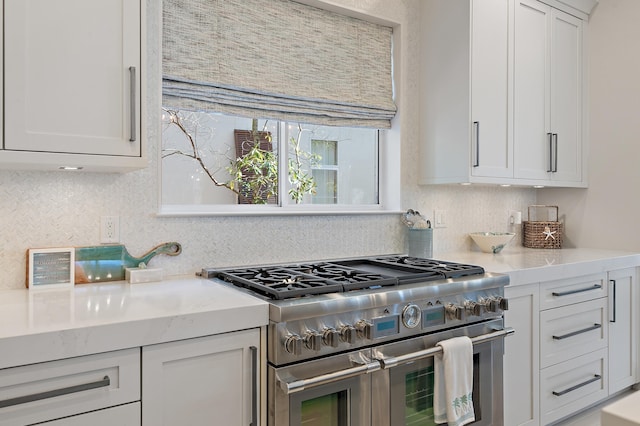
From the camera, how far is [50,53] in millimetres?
1508

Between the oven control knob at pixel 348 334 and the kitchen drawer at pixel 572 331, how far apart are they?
134 centimetres

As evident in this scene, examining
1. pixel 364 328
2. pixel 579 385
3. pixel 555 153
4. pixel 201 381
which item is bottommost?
pixel 579 385

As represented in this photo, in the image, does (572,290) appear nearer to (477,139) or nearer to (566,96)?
(477,139)

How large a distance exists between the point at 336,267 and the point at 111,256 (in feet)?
3.31

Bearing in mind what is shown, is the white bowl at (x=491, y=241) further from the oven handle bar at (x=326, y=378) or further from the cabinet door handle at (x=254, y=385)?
the cabinet door handle at (x=254, y=385)

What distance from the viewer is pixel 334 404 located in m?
1.70

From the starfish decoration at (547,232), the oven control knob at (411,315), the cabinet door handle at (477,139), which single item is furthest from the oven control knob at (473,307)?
the starfish decoration at (547,232)

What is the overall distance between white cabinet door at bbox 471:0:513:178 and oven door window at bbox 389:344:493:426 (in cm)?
110

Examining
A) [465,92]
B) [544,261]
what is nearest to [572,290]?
[544,261]

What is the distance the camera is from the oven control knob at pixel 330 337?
1.60 m

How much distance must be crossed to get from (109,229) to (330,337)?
104 cm

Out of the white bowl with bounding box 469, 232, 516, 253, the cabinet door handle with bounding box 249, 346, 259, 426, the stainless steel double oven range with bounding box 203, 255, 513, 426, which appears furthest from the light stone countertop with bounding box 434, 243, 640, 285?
the cabinet door handle with bounding box 249, 346, 259, 426

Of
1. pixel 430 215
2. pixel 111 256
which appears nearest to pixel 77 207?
pixel 111 256

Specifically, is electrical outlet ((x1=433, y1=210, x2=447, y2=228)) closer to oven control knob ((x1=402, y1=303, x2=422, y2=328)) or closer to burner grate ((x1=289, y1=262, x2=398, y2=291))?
burner grate ((x1=289, y1=262, x2=398, y2=291))
